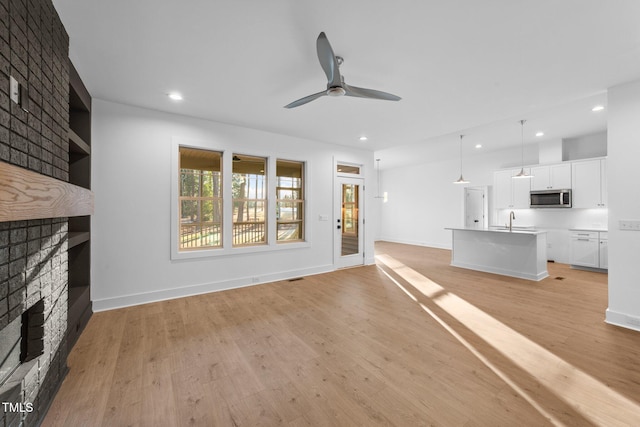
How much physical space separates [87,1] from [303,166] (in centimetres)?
376

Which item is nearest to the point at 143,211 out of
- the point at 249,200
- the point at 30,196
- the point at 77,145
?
the point at 77,145

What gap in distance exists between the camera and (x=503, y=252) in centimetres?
528

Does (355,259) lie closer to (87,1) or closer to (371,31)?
(371,31)

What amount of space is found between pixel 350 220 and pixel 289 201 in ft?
5.29

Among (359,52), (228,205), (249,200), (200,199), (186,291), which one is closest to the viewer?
(359,52)

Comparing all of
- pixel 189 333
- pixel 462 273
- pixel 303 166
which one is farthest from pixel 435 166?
pixel 189 333

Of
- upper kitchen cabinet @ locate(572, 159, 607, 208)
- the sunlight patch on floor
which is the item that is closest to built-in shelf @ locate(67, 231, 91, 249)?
the sunlight patch on floor

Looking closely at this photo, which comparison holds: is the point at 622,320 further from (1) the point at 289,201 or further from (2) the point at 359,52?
(1) the point at 289,201

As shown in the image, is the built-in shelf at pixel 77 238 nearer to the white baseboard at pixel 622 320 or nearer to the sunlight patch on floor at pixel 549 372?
the sunlight patch on floor at pixel 549 372

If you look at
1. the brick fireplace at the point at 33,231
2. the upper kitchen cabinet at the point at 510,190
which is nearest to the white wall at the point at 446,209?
the upper kitchen cabinet at the point at 510,190

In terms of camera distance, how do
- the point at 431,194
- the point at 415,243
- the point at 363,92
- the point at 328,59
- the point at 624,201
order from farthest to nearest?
the point at 415,243 → the point at 431,194 → the point at 624,201 → the point at 363,92 → the point at 328,59

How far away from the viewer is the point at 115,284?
3500mm

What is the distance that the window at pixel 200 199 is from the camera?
414 cm

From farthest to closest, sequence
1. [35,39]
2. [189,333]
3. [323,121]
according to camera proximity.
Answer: [323,121]
[189,333]
[35,39]
